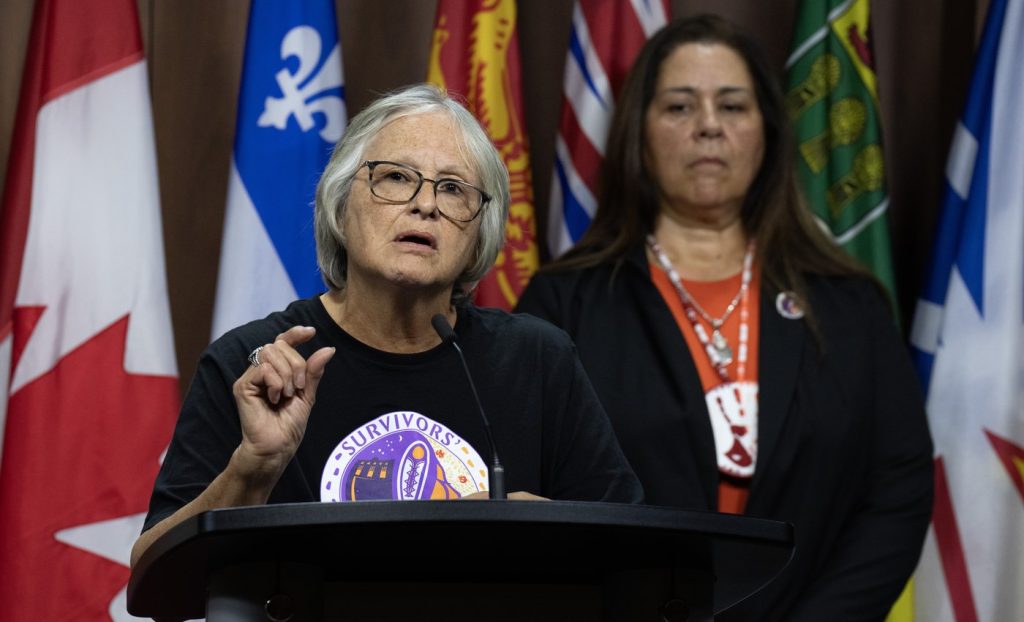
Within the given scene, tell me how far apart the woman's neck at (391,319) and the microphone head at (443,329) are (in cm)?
21

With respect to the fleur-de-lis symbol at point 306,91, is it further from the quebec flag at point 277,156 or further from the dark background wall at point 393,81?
the dark background wall at point 393,81

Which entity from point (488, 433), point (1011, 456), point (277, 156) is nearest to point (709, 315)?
point (1011, 456)

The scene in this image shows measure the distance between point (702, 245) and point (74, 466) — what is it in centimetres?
140

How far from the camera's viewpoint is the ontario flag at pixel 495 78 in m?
3.29

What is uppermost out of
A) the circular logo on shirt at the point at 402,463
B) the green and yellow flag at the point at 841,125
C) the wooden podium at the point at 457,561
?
the green and yellow flag at the point at 841,125

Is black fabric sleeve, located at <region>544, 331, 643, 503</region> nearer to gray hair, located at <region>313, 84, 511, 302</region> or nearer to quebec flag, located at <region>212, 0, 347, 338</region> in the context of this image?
gray hair, located at <region>313, 84, 511, 302</region>

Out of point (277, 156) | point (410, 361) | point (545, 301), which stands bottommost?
point (410, 361)

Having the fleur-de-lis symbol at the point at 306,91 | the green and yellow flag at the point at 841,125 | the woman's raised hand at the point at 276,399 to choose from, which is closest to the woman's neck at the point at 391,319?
→ the woman's raised hand at the point at 276,399

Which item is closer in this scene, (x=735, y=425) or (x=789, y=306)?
(x=735, y=425)

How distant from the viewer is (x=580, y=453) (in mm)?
1944

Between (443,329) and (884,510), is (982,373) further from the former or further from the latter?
(443,329)

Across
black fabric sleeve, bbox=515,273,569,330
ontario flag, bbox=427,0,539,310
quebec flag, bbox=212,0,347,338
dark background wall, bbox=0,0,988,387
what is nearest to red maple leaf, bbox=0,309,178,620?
quebec flag, bbox=212,0,347,338

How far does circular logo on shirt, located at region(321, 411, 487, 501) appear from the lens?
177cm

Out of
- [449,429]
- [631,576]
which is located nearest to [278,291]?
[449,429]
